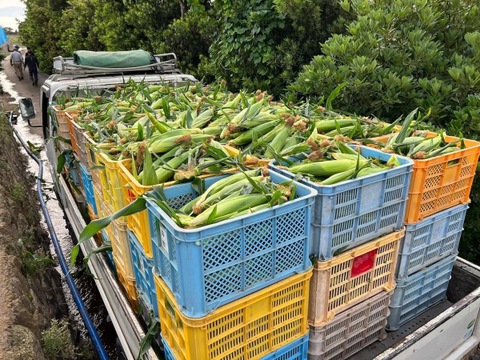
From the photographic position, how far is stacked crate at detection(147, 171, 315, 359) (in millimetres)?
1655

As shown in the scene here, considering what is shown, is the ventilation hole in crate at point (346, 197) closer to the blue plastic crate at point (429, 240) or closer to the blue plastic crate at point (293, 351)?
the blue plastic crate at point (429, 240)

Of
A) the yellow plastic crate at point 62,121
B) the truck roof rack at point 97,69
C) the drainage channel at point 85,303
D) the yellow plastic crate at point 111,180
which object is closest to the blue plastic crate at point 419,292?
the yellow plastic crate at point 111,180

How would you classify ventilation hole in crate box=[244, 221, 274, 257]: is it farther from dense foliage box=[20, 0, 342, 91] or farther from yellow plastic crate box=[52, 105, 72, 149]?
dense foliage box=[20, 0, 342, 91]

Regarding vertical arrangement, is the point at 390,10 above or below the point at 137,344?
above

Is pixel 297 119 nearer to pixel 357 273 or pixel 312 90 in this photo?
pixel 357 273

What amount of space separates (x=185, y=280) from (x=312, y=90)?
350 cm

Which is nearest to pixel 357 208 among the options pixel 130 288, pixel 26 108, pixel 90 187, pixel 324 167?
pixel 324 167

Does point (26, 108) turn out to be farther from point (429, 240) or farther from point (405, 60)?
point (429, 240)

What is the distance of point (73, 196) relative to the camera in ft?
15.6

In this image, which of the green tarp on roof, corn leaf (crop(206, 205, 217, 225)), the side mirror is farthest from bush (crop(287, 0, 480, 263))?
the side mirror

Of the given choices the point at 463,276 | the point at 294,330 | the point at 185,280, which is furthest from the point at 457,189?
the point at 185,280

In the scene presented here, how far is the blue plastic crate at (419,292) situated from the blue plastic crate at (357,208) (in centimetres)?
51

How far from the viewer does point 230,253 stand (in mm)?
1715

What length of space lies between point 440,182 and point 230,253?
1.51 meters
